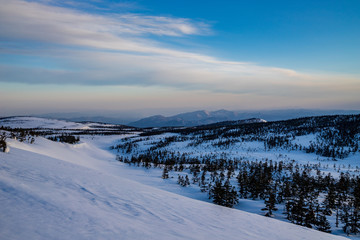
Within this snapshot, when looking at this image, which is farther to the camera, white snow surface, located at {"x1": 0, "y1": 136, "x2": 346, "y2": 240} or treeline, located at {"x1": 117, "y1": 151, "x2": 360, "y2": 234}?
treeline, located at {"x1": 117, "y1": 151, "x2": 360, "y2": 234}

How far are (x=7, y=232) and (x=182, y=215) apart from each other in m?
9.48

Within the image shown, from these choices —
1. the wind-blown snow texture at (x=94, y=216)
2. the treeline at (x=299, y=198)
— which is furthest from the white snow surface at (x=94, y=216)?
the treeline at (x=299, y=198)

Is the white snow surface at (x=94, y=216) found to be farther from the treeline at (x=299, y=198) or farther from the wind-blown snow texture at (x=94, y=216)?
the treeline at (x=299, y=198)

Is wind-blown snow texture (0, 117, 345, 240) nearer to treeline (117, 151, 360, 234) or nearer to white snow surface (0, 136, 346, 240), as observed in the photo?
white snow surface (0, 136, 346, 240)

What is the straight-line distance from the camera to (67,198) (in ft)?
37.4

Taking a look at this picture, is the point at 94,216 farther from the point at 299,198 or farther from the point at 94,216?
the point at 299,198

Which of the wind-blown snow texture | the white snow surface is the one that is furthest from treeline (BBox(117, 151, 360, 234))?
the white snow surface

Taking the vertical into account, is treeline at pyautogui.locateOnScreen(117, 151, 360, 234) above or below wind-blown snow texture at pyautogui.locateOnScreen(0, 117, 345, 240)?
below

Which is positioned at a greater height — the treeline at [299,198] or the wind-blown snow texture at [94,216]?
the wind-blown snow texture at [94,216]

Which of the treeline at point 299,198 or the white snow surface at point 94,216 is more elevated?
the white snow surface at point 94,216

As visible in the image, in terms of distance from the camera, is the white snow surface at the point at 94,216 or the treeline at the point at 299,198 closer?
the white snow surface at the point at 94,216

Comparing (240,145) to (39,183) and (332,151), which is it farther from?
(39,183)

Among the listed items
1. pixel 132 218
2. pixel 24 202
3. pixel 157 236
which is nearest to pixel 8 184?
pixel 24 202

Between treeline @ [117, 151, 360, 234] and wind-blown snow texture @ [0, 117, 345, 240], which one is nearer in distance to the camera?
wind-blown snow texture @ [0, 117, 345, 240]
